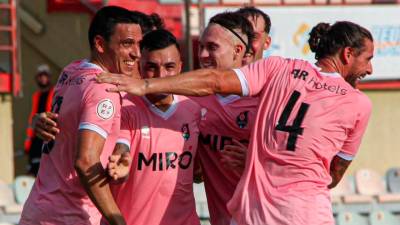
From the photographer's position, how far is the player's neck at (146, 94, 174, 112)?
22.6 ft

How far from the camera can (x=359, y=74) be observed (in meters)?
6.86

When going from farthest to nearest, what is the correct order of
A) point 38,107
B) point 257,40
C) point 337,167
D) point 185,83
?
point 38,107
point 257,40
point 337,167
point 185,83

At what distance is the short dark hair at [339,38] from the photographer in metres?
6.73

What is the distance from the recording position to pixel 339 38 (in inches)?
266

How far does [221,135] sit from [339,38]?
937 millimetres

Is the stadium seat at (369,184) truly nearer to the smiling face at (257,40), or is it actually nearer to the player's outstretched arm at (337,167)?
the smiling face at (257,40)

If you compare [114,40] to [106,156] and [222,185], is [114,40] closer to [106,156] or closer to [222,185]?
[106,156]

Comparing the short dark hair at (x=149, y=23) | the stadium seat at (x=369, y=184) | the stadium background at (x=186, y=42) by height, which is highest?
the short dark hair at (x=149, y=23)

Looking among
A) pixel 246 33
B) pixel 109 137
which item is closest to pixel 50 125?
pixel 109 137

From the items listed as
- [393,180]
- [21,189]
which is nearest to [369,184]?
[393,180]

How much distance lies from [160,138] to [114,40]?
605 mm

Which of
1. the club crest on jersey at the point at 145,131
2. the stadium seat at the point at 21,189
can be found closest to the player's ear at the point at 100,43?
the club crest on jersey at the point at 145,131

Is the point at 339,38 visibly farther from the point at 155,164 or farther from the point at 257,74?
the point at 155,164

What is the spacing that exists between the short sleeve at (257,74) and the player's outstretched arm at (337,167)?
0.73m
